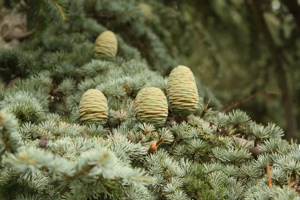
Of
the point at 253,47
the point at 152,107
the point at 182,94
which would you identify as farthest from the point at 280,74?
the point at 152,107

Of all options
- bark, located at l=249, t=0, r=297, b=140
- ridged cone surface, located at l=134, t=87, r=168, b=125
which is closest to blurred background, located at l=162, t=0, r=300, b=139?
bark, located at l=249, t=0, r=297, b=140

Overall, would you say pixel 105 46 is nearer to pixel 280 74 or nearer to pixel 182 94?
pixel 182 94

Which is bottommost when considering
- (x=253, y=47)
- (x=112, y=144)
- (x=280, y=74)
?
(x=253, y=47)

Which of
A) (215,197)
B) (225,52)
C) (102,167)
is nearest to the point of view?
(102,167)

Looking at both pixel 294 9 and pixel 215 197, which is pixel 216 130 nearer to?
pixel 215 197

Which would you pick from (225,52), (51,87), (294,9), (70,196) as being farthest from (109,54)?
(225,52)

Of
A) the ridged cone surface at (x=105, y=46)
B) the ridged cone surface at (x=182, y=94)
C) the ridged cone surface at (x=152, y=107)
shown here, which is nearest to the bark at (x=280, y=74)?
the ridged cone surface at (x=105, y=46)
